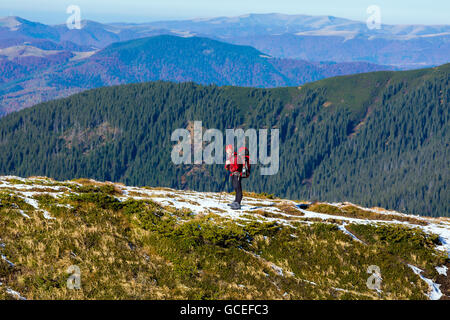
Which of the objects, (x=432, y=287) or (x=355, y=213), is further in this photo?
(x=355, y=213)

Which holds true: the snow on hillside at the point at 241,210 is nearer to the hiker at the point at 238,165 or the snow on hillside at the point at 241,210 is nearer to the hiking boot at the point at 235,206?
the hiking boot at the point at 235,206

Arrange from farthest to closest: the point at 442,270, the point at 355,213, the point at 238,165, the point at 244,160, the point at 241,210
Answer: the point at 355,213
the point at 241,210
the point at 238,165
the point at 244,160
the point at 442,270

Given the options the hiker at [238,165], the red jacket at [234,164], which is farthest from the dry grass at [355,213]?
the red jacket at [234,164]

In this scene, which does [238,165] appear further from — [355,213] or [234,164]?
[355,213]

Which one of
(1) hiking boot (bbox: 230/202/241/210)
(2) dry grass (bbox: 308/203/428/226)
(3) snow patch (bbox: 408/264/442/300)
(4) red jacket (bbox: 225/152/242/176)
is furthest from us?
(2) dry grass (bbox: 308/203/428/226)

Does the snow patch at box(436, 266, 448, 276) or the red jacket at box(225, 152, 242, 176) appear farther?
the red jacket at box(225, 152, 242, 176)

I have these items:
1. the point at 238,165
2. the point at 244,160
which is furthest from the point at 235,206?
the point at 244,160

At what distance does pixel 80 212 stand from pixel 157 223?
4565 mm

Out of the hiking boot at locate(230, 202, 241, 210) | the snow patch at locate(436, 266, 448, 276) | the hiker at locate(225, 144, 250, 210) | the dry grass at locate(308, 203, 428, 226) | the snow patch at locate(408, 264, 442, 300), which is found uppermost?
the hiker at locate(225, 144, 250, 210)

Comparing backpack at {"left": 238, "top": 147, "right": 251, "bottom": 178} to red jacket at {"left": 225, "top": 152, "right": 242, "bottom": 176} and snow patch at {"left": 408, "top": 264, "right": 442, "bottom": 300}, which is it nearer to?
red jacket at {"left": 225, "top": 152, "right": 242, "bottom": 176}

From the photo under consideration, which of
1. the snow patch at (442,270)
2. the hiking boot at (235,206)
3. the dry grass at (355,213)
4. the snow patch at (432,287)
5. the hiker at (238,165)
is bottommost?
the dry grass at (355,213)

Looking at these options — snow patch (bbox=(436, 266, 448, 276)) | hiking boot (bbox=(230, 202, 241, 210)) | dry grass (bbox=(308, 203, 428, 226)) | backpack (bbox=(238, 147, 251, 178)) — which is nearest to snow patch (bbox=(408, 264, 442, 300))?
snow patch (bbox=(436, 266, 448, 276))
